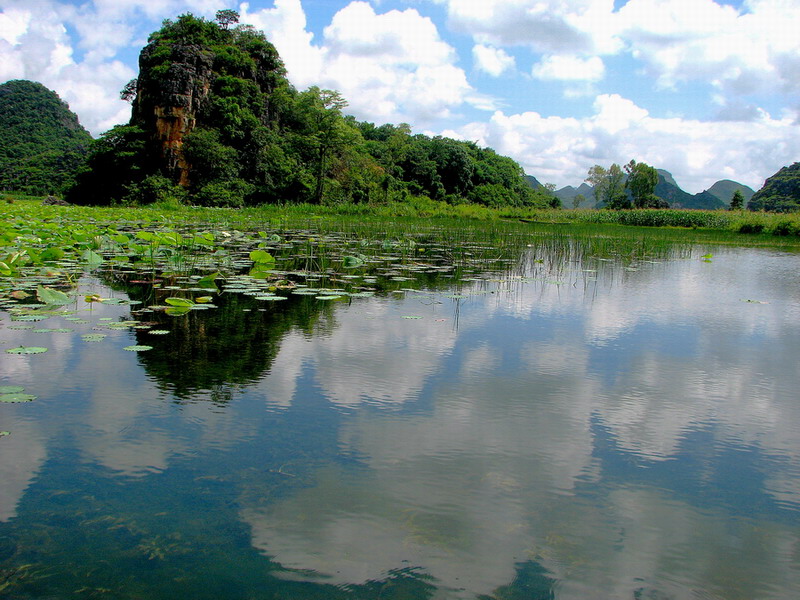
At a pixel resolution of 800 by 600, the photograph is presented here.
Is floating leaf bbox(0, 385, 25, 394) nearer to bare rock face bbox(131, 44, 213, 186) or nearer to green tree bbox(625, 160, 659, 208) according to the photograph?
bare rock face bbox(131, 44, 213, 186)

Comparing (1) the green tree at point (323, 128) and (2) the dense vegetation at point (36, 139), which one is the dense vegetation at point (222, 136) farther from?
(2) the dense vegetation at point (36, 139)

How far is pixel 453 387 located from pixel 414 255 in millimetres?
5528

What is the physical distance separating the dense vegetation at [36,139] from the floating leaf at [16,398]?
43012mm

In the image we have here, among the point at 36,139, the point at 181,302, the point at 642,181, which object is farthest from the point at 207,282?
the point at 36,139

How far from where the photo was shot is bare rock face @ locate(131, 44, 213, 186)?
25391 millimetres

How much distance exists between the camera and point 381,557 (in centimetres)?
118

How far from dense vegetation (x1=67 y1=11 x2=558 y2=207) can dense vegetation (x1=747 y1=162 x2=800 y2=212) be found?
41.5 meters

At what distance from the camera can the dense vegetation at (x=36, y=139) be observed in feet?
139

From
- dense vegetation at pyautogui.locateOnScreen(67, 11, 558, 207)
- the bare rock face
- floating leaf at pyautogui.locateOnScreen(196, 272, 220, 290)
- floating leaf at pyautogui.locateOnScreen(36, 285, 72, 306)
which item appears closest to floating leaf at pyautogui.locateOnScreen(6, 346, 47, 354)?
floating leaf at pyautogui.locateOnScreen(36, 285, 72, 306)

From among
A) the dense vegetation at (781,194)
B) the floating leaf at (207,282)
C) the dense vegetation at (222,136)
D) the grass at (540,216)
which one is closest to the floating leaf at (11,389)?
the floating leaf at (207,282)

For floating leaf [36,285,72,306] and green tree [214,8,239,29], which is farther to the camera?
green tree [214,8,239,29]

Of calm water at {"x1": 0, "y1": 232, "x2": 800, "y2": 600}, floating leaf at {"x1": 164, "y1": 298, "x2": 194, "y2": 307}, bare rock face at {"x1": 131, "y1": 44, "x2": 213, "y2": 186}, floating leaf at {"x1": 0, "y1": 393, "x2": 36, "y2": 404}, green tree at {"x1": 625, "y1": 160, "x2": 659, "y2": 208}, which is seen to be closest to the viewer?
calm water at {"x1": 0, "y1": 232, "x2": 800, "y2": 600}

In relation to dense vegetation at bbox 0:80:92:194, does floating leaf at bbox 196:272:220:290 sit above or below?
below

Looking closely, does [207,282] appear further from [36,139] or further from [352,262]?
[36,139]
